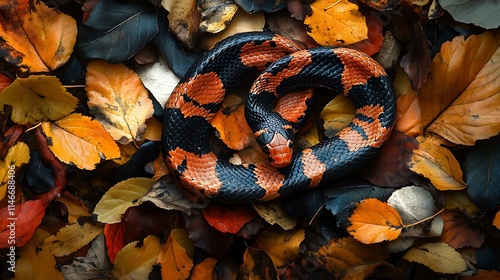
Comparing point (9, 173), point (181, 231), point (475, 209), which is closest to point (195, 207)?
point (181, 231)

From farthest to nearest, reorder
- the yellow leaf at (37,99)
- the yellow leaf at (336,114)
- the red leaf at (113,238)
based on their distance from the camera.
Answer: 1. the yellow leaf at (336,114)
2. the red leaf at (113,238)
3. the yellow leaf at (37,99)

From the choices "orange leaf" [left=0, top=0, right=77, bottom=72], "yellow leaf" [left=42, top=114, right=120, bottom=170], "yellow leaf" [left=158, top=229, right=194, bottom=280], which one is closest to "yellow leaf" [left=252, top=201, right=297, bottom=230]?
"yellow leaf" [left=158, top=229, right=194, bottom=280]

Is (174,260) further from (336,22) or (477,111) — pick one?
(477,111)

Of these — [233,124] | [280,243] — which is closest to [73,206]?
[233,124]

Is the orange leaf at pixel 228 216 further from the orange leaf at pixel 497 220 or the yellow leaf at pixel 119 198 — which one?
the orange leaf at pixel 497 220

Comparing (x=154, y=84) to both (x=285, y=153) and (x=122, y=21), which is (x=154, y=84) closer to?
(x=122, y=21)

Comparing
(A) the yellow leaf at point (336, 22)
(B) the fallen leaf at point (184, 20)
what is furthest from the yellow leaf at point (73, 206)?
(A) the yellow leaf at point (336, 22)
